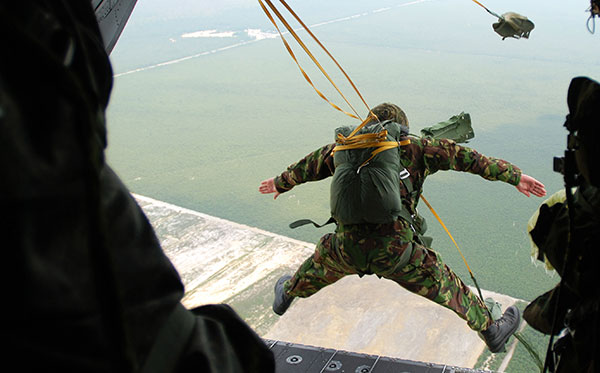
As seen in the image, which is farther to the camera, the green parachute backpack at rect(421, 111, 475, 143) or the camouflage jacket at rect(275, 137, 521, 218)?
the green parachute backpack at rect(421, 111, 475, 143)

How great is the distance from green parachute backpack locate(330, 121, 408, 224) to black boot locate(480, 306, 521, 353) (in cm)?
100

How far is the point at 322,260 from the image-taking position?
3.10 m

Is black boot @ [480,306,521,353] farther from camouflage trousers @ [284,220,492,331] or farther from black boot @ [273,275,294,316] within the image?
black boot @ [273,275,294,316]

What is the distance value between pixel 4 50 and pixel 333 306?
12.9 ft

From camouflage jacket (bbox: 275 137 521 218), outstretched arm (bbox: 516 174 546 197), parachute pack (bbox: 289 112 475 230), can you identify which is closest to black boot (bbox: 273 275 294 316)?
parachute pack (bbox: 289 112 475 230)

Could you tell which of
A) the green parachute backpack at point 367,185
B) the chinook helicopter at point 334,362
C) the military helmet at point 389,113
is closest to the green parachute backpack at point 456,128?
the military helmet at point 389,113

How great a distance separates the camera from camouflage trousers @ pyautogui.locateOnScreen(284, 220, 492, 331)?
9.34 feet

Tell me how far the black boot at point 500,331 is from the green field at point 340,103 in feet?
2.62

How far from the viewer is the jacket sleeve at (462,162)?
2984mm

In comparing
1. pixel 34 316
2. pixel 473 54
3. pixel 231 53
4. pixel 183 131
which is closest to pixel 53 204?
pixel 34 316

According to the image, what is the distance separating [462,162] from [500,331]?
1.03m

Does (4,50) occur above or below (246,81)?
above

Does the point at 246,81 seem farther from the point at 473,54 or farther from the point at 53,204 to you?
the point at 53,204

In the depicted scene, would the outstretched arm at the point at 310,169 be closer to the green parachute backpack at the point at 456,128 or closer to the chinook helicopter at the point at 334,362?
the green parachute backpack at the point at 456,128
